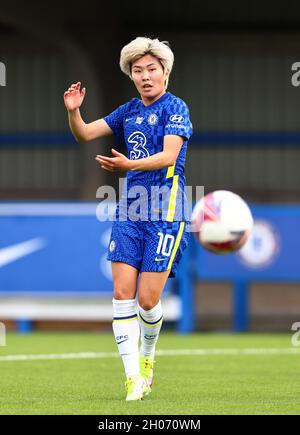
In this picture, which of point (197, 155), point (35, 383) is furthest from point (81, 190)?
point (35, 383)

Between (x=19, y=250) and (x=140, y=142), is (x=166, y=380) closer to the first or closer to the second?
(x=140, y=142)

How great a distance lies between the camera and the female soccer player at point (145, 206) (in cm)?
697

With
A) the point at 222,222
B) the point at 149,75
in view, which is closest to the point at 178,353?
the point at 222,222

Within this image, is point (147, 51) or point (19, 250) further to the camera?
point (19, 250)

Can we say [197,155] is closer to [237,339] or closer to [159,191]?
[237,339]

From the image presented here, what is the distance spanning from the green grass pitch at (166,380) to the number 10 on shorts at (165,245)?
0.89 meters

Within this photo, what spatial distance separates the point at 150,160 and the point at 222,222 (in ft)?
7.60

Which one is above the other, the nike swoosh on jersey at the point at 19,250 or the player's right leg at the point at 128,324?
the player's right leg at the point at 128,324

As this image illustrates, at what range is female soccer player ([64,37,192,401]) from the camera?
6.97 m

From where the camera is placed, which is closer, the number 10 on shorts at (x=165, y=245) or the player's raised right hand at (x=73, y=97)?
the number 10 on shorts at (x=165, y=245)

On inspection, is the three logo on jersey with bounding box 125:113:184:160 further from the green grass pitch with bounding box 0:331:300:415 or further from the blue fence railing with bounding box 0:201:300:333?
the blue fence railing with bounding box 0:201:300:333

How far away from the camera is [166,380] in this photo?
8.34m

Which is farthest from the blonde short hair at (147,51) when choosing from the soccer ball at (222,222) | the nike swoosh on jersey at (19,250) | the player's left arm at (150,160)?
the nike swoosh on jersey at (19,250)

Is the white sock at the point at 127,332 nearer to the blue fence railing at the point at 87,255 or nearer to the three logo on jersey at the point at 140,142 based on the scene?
the three logo on jersey at the point at 140,142
